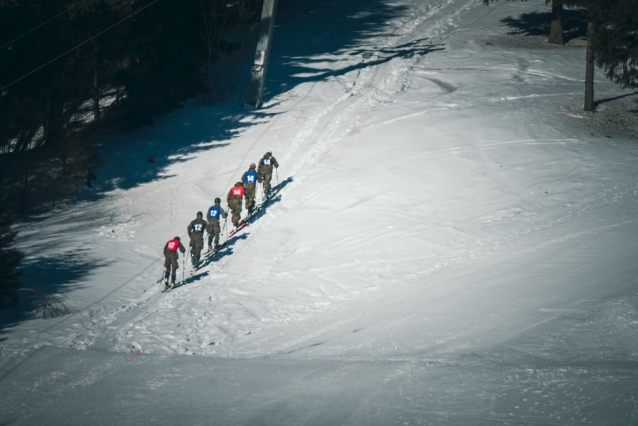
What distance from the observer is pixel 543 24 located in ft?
119

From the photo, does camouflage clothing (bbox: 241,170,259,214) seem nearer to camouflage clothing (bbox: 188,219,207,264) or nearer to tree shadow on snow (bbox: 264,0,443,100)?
camouflage clothing (bbox: 188,219,207,264)

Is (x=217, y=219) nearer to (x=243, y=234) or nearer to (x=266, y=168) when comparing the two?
(x=243, y=234)

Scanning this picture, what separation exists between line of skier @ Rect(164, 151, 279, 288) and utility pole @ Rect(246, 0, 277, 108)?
843 cm

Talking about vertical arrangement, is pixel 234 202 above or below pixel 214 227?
above

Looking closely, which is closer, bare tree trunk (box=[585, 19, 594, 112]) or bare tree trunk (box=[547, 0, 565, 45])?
bare tree trunk (box=[585, 19, 594, 112])

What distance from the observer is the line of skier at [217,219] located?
610 inches

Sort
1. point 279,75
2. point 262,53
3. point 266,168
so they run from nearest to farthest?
point 266,168 → point 262,53 → point 279,75

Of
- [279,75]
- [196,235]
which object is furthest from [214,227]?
[279,75]

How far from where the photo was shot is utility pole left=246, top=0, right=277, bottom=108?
25969mm

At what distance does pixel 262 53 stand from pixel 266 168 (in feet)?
29.1

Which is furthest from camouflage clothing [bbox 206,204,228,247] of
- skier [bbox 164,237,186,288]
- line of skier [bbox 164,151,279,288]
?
skier [bbox 164,237,186,288]

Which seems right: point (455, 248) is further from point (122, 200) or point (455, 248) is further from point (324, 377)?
point (122, 200)

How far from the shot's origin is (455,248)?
15242 millimetres

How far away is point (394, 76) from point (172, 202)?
1394 cm
